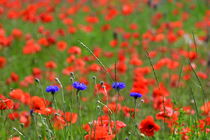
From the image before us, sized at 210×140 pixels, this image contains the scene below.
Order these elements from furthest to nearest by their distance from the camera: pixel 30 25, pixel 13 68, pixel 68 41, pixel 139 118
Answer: pixel 30 25 → pixel 68 41 → pixel 13 68 → pixel 139 118

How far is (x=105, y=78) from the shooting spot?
5.26 m

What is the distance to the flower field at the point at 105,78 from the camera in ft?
7.99

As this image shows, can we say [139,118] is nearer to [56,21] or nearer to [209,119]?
[209,119]

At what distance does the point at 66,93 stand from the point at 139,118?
1121 millimetres

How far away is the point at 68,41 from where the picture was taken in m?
7.53

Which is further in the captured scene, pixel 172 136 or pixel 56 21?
pixel 56 21

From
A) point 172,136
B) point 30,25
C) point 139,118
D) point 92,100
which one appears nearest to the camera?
point 172,136

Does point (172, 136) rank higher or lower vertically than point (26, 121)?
lower

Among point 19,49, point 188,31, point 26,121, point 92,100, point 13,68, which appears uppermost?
point 188,31

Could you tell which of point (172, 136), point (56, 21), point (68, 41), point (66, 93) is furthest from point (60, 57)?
point (172, 136)

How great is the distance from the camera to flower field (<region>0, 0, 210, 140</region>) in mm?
2436

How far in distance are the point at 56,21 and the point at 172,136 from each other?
7170 mm

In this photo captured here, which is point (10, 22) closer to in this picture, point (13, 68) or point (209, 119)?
point (13, 68)

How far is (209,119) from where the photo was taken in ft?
8.18
